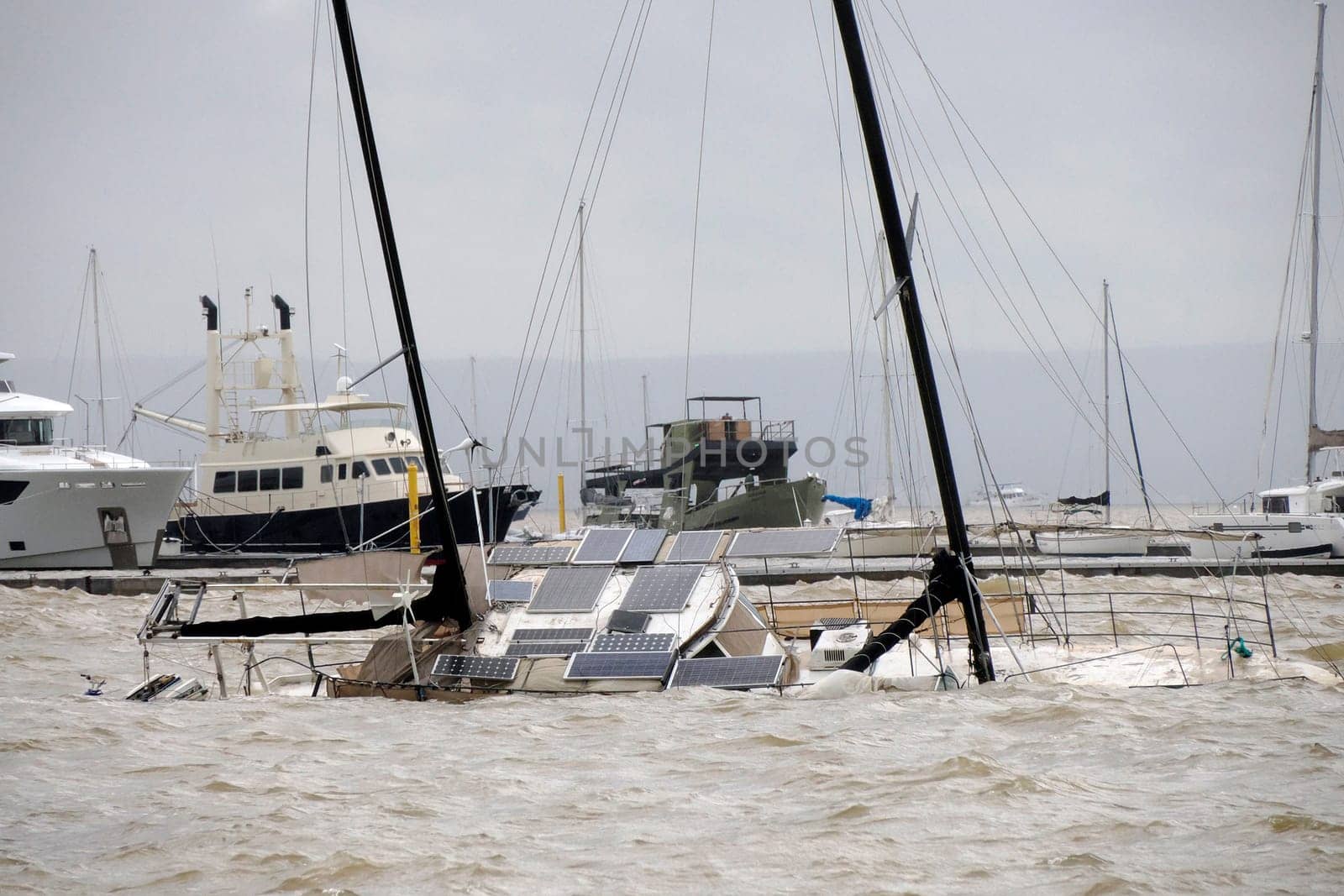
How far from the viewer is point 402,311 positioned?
14742 millimetres

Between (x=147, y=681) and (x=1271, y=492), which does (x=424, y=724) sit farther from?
(x=1271, y=492)

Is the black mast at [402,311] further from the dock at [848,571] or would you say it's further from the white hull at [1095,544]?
the white hull at [1095,544]

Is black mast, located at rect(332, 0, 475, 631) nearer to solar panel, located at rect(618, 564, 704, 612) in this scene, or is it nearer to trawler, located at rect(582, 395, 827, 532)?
solar panel, located at rect(618, 564, 704, 612)

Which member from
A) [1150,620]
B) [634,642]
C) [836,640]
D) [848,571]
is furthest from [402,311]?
[848,571]

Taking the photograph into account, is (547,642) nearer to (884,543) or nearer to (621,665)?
(621,665)

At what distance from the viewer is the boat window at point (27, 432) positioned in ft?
127

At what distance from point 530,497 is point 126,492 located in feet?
47.5

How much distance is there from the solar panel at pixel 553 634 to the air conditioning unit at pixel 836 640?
2878mm

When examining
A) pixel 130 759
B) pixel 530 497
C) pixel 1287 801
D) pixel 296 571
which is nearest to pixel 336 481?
pixel 530 497

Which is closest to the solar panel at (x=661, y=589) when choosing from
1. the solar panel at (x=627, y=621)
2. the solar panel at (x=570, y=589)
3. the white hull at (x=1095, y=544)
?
the solar panel at (x=627, y=621)

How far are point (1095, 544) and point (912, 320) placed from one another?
23.9 metres

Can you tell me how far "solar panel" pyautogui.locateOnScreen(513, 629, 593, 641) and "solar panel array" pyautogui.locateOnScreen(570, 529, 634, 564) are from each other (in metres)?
1.64

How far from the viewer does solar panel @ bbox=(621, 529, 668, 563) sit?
15.4m

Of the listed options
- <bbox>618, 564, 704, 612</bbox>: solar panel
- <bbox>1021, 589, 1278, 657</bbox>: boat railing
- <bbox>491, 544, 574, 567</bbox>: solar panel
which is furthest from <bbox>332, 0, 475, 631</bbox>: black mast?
<bbox>1021, 589, 1278, 657</bbox>: boat railing
